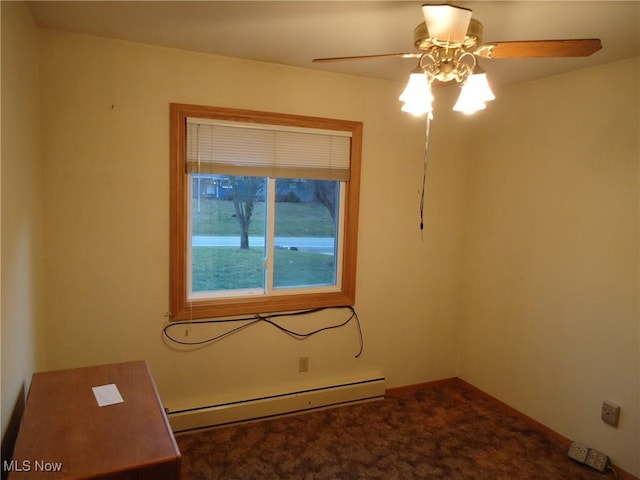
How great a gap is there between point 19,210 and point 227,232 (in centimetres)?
127

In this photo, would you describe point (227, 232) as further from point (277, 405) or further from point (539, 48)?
point (539, 48)

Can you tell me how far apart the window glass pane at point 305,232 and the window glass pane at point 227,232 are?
0.13m

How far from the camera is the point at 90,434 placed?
60.5 inches

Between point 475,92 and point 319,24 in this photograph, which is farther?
point 319,24

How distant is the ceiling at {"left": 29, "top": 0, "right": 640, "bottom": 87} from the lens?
6.15 ft

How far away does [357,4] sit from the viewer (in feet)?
6.12

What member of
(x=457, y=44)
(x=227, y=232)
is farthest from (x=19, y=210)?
(x=457, y=44)

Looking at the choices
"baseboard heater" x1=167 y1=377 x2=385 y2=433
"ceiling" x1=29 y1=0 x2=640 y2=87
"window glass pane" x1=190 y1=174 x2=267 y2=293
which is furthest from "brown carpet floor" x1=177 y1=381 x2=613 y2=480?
"ceiling" x1=29 y1=0 x2=640 y2=87

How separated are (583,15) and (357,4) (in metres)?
0.99

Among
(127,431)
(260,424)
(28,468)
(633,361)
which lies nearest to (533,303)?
(633,361)

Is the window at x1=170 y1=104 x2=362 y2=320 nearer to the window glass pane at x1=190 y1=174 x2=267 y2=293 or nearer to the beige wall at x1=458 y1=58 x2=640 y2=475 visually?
the window glass pane at x1=190 y1=174 x2=267 y2=293

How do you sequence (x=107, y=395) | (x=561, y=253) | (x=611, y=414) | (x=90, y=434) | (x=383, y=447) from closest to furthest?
(x=90, y=434)
(x=107, y=395)
(x=611, y=414)
(x=383, y=447)
(x=561, y=253)

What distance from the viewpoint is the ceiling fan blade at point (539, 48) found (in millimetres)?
1536

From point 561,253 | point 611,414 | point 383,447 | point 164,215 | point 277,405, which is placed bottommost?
point 383,447
